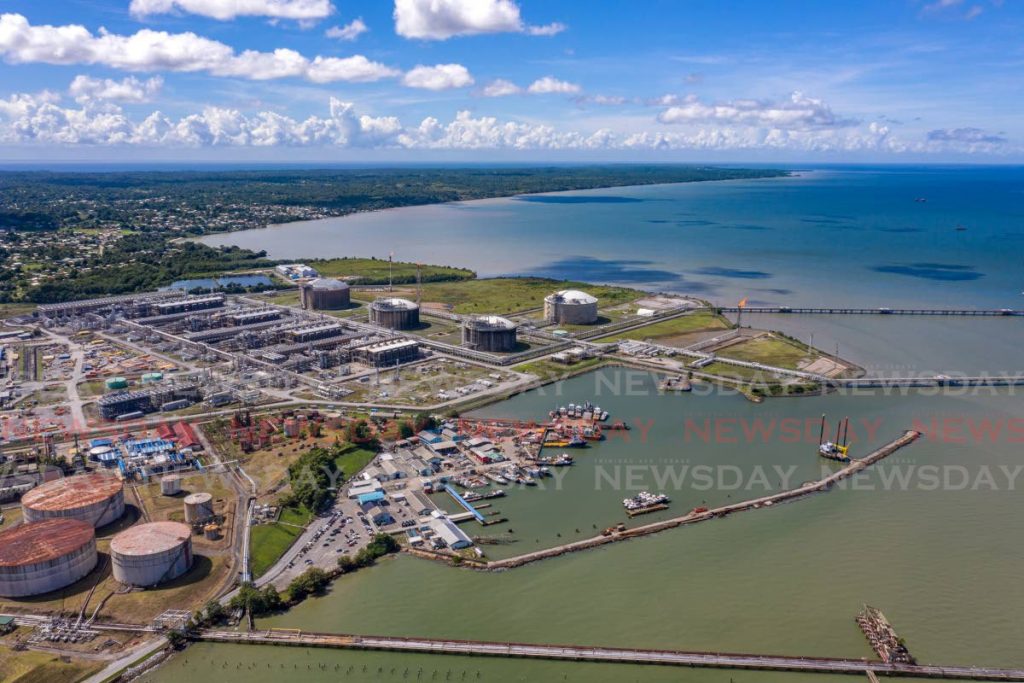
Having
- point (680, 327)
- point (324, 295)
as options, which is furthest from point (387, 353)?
point (680, 327)

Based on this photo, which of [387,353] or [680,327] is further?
[680,327]

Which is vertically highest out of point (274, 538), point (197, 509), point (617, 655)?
point (197, 509)

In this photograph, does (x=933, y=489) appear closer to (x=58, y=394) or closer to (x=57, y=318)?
(x=58, y=394)

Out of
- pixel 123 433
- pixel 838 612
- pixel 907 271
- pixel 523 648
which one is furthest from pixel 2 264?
pixel 907 271

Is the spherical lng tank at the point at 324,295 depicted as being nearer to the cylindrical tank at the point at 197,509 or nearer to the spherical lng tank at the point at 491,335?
the spherical lng tank at the point at 491,335

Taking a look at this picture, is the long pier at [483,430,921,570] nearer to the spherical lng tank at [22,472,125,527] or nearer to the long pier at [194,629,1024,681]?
the long pier at [194,629,1024,681]

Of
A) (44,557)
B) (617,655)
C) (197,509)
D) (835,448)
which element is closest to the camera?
(617,655)

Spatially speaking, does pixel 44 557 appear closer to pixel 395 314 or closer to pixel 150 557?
pixel 150 557
